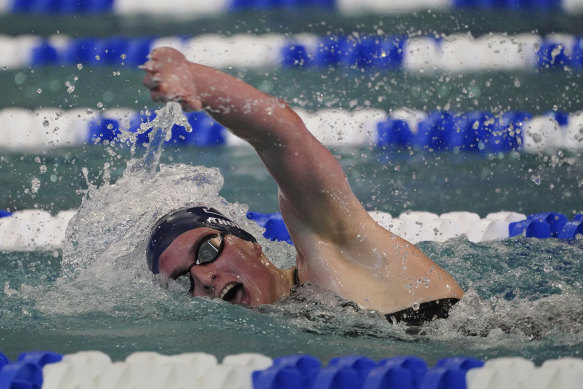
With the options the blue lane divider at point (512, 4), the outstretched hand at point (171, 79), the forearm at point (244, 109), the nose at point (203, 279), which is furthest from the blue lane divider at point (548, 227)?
the blue lane divider at point (512, 4)

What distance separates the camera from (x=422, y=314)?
Answer: 1.85 meters

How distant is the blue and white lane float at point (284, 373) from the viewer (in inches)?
60.0

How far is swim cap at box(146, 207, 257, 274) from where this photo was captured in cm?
195

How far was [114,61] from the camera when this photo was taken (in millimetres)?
4652

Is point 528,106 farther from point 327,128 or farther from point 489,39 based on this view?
point 327,128

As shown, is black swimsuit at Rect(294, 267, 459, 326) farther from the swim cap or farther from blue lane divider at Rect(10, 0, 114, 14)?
blue lane divider at Rect(10, 0, 114, 14)

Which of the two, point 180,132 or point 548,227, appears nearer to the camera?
point 548,227

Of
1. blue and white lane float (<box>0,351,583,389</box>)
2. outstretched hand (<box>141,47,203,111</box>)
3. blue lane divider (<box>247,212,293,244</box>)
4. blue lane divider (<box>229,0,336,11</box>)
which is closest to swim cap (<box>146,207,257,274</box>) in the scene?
blue and white lane float (<box>0,351,583,389</box>)

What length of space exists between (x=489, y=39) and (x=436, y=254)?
95.1 inches

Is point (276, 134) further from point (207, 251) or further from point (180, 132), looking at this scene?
point (180, 132)

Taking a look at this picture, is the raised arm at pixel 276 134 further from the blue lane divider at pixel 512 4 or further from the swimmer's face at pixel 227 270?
the blue lane divider at pixel 512 4

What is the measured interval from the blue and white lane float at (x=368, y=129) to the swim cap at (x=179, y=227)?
1963 mm

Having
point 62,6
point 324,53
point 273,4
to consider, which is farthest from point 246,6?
point 62,6

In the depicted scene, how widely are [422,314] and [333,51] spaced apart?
292 cm
